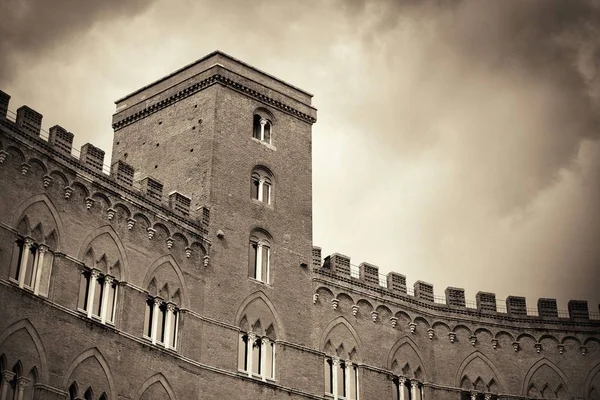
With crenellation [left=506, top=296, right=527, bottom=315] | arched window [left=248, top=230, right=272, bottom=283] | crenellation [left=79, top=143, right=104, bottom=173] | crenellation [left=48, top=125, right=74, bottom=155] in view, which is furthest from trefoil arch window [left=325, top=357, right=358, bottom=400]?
crenellation [left=48, top=125, right=74, bottom=155]

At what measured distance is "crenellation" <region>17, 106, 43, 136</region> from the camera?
40531 millimetres

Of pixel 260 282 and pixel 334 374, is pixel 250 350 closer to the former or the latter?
pixel 260 282

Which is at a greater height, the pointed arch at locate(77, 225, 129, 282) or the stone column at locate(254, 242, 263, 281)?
the stone column at locate(254, 242, 263, 281)

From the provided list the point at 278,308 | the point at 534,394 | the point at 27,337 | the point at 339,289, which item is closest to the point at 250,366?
the point at 278,308

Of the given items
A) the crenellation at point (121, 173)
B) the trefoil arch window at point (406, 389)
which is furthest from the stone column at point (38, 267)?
the trefoil arch window at point (406, 389)

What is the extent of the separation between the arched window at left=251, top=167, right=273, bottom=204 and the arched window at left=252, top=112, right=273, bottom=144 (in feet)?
5.39

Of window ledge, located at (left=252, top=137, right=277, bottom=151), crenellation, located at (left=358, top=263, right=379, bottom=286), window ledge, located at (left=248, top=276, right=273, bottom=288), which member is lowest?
window ledge, located at (left=248, top=276, right=273, bottom=288)

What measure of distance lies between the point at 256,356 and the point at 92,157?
399 inches

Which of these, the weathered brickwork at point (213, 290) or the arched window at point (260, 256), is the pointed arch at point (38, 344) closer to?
the weathered brickwork at point (213, 290)

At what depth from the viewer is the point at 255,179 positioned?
163 feet

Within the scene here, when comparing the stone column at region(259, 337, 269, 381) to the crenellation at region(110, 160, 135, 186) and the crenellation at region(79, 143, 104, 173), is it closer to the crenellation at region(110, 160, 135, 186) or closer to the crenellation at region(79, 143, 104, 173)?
the crenellation at region(110, 160, 135, 186)

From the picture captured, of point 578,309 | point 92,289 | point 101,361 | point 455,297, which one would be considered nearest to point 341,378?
point 455,297

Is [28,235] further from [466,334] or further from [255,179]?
[466,334]

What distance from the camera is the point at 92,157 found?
43.2 meters
